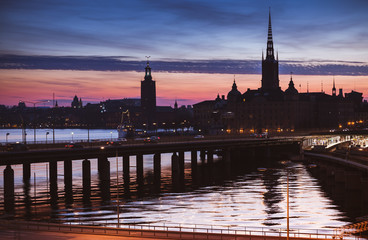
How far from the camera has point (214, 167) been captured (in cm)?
15550

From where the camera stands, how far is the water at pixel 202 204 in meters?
72.6

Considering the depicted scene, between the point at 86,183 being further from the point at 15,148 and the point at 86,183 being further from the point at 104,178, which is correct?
the point at 15,148

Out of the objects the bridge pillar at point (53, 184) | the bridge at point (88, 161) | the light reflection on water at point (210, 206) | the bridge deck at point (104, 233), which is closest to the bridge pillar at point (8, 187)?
the bridge at point (88, 161)

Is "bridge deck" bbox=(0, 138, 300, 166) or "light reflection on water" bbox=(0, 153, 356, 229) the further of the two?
"bridge deck" bbox=(0, 138, 300, 166)

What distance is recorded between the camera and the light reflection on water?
7250 cm

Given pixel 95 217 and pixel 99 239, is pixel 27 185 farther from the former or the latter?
pixel 99 239

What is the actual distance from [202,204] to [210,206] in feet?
7.64

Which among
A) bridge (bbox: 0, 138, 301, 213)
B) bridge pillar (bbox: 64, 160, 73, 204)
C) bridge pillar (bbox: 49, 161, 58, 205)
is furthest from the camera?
bridge (bbox: 0, 138, 301, 213)

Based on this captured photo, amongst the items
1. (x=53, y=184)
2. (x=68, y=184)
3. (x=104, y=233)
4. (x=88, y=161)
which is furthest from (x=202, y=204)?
(x=53, y=184)

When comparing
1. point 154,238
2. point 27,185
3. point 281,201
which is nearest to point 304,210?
point 281,201

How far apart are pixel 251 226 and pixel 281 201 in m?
21.5

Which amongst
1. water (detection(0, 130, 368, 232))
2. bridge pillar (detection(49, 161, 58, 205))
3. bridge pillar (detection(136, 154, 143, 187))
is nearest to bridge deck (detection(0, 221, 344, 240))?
water (detection(0, 130, 368, 232))

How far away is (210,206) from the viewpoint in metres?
84.2

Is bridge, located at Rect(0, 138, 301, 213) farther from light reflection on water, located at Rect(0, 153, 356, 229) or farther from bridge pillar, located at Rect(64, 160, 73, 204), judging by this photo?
light reflection on water, located at Rect(0, 153, 356, 229)
